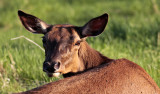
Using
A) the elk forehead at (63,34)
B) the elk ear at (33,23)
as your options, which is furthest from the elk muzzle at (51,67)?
the elk ear at (33,23)

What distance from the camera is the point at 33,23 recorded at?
585cm

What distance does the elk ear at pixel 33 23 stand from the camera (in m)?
5.69

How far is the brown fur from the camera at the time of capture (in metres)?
3.95

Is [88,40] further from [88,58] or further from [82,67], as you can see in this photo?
[82,67]

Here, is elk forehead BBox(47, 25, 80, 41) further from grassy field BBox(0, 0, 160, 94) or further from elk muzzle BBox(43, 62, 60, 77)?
grassy field BBox(0, 0, 160, 94)

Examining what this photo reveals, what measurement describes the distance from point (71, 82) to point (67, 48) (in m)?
1.12

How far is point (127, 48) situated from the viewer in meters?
8.13

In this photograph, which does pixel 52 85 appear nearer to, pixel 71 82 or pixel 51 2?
pixel 71 82

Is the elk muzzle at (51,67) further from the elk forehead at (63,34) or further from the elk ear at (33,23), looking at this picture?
the elk ear at (33,23)

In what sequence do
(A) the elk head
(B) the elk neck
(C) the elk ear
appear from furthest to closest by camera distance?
(C) the elk ear, (B) the elk neck, (A) the elk head

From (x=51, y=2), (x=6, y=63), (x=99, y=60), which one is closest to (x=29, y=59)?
(x=6, y=63)

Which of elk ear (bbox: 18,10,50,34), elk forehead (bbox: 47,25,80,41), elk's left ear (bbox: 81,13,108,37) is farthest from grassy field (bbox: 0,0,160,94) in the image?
elk's left ear (bbox: 81,13,108,37)

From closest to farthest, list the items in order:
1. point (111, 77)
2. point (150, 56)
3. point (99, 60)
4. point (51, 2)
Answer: point (111, 77), point (99, 60), point (150, 56), point (51, 2)

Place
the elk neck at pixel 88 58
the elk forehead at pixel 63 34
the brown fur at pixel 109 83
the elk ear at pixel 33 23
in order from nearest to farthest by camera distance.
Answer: the brown fur at pixel 109 83 < the elk forehead at pixel 63 34 < the elk neck at pixel 88 58 < the elk ear at pixel 33 23
